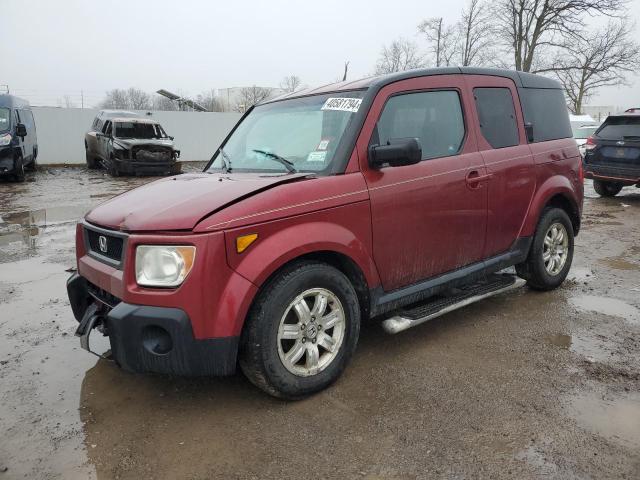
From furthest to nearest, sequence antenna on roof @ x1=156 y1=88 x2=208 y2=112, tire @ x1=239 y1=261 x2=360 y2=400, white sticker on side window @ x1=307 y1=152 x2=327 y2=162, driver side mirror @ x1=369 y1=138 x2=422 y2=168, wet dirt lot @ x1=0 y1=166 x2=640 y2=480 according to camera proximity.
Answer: antenna on roof @ x1=156 y1=88 x2=208 y2=112 < white sticker on side window @ x1=307 y1=152 x2=327 y2=162 < driver side mirror @ x1=369 y1=138 x2=422 y2=168 < tire @ x1=239 y1=261 x2=360 y2=400 < wet dirt lot @ x1=0 y1=166 x2=640 y2=480

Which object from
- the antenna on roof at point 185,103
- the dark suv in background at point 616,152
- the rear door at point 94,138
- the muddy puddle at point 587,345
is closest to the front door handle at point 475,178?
the muddy puddle at point 587,345

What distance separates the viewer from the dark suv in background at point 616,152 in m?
10.4

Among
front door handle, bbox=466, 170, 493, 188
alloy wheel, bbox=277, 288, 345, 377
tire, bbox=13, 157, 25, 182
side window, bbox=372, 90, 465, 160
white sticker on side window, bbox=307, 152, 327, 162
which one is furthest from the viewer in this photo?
tire, bbox=13, 157, 25, 182

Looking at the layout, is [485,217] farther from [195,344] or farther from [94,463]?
[94,463]

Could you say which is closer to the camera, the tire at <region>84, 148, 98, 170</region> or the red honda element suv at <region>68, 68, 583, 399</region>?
the red honda element suv at <region>68, 68, 583, 399</region>

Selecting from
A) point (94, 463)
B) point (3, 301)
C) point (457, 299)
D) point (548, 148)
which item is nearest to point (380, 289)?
point (457, 299)

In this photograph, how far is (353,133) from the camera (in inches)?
127

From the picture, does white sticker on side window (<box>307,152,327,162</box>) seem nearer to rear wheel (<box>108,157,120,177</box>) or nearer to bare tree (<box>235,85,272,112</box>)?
rear wheel (<box>108,157,120,177</box>)

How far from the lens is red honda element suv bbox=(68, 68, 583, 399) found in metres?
2.60

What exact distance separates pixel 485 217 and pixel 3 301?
4.47 metres

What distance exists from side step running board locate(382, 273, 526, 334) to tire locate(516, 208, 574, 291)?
0.41 m

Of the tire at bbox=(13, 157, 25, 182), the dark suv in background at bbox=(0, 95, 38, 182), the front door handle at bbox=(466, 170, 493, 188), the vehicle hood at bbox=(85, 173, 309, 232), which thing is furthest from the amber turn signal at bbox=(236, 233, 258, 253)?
A: the tire at bbox=(13, 157, 25, 182)

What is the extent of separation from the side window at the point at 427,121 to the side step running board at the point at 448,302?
107 cm

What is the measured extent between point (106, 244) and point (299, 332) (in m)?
1.24
